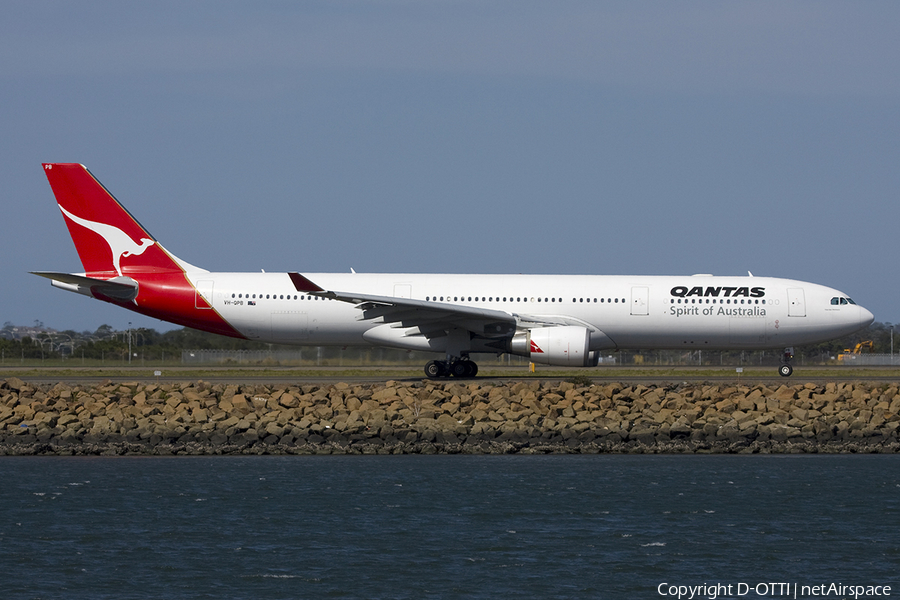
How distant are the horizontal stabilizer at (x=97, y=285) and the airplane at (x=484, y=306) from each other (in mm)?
34

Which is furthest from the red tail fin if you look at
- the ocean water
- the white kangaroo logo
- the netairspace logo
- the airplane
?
the netairspace logo

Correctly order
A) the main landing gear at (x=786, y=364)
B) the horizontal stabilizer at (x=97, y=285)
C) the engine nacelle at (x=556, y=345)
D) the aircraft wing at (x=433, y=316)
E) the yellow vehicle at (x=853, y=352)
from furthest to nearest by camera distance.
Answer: the yellow vehicle at (x=853, y=352), the main landing gear at (x=786, y=364), the horizontal stabilizer at (x=97, y=285), the engine nacelle at (x=556, y=345), the aircraft wing at (x=433, y=316)

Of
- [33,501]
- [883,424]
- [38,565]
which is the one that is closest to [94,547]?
[38,565]

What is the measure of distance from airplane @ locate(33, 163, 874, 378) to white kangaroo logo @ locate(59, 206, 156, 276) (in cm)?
25

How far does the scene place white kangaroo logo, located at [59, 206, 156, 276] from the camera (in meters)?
32.5

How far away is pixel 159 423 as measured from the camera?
2406 cm

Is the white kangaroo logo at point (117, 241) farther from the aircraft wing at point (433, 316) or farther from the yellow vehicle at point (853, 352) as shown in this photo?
the yellow vehicle at point (853, 352)

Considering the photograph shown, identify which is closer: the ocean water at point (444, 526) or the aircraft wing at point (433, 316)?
the ocean water at point (444, 526)

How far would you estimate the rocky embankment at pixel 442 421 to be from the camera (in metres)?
23.3

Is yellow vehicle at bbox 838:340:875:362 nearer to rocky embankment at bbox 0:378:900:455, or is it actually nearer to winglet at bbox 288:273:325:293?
rocky embankment at bbox 0:378:900:455

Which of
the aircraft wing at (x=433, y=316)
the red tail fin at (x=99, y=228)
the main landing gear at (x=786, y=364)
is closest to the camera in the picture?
the aircraft wing at (x=433, y=316)

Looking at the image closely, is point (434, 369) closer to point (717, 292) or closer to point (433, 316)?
point (433, 316)

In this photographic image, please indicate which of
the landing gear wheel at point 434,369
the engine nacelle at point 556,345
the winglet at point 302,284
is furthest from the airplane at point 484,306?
the winglet at point 302,284

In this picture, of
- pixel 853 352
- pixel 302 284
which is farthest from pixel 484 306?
→ pixel 853 352
